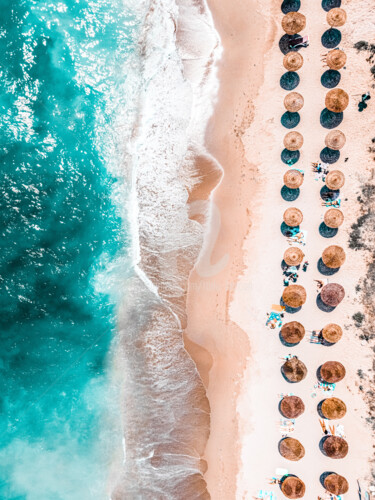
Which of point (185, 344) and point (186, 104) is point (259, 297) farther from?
point (186, 104)

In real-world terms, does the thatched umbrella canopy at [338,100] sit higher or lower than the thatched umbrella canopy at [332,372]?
higher

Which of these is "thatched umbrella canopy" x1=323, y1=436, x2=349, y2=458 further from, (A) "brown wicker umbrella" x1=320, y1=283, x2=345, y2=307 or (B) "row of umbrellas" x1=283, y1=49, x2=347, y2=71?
(B) "row of umbrellas" x1=283, y1=49, x2=347, y2=71

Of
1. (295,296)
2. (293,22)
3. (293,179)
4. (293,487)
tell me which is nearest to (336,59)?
(293,22)

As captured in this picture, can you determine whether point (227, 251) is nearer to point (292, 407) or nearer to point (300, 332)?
point (300, 332)

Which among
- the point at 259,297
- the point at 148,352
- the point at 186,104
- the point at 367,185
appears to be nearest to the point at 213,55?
the point at 186,104

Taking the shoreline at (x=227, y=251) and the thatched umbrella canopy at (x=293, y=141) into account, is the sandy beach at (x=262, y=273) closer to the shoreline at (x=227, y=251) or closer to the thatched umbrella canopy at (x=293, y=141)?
the shoreline at (x=227, y=251)

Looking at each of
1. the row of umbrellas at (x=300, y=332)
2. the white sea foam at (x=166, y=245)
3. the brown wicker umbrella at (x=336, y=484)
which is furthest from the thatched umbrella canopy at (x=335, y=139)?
the brown wicker umbrella at (x=336, y=484)
